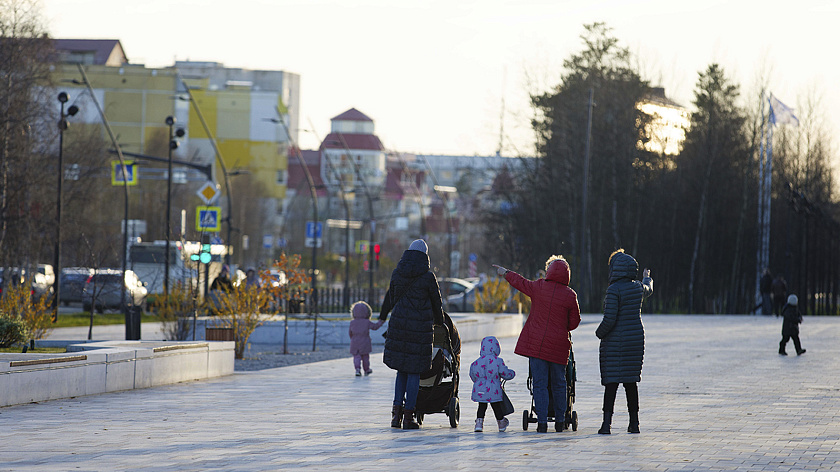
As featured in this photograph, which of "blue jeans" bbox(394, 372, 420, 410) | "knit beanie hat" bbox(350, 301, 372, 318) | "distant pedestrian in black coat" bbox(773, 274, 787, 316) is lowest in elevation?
"blue jeans" bbox(394, 372, 420, 410)

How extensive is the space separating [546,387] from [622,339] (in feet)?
2.72

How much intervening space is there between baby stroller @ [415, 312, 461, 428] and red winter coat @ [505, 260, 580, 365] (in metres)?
0.77

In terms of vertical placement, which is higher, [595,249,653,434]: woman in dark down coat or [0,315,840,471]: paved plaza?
[595,249,653,434]: woman in dark down coat

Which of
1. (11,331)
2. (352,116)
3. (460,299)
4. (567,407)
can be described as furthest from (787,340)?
(352,116)

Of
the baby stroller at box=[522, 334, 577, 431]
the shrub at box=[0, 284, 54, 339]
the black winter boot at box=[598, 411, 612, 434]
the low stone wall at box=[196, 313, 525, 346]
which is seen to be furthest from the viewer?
the low stone wall at box=[196, 313, 525, 346]

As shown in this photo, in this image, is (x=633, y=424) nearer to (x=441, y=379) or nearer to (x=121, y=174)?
(x=441, y=379)

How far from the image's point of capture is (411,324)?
11.4 metres

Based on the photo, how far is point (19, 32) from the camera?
39.2 meters

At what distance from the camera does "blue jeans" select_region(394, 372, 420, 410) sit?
37.4 feet

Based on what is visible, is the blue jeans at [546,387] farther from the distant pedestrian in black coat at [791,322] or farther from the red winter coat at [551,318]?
the distant pedestrian in black coat at [791,322]

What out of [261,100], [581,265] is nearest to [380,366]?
[581,265]

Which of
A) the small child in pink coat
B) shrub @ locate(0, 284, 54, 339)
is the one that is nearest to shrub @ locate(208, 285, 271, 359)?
shrub @ locate(0, 284, 54, 339)

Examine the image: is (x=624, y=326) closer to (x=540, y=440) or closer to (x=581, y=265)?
(x=540, y=440)

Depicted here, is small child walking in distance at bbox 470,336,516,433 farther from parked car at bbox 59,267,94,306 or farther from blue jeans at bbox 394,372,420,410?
parked car at bbox 59,267,94,306
